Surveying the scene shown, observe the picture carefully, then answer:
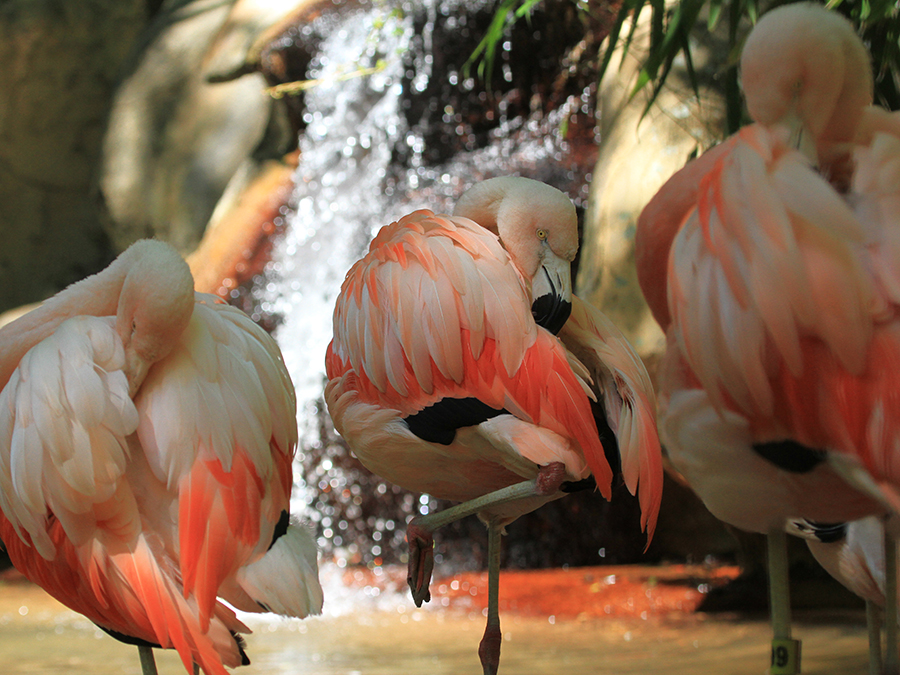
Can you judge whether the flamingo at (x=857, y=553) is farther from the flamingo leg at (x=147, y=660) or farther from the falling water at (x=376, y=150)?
the falling water at (x=376, y=150)

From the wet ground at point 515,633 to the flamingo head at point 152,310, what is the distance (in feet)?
5.60

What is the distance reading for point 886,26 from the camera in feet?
8.86

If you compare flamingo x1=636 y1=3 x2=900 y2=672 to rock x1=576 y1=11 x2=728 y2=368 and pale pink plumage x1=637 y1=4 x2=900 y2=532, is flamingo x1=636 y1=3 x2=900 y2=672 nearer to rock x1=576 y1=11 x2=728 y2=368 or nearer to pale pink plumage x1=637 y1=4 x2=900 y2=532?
pale pink plumage x1=637 y1=4 x2=900 y2=532

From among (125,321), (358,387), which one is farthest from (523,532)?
(125,321)

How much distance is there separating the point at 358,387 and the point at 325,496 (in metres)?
3.05

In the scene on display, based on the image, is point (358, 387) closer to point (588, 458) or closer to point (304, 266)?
point (588, 458)

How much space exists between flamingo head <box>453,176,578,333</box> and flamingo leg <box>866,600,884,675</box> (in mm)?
1032

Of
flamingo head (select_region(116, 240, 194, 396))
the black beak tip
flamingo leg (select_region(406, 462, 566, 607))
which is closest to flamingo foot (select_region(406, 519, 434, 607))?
flamingo leg (select_region(406, 462, 566, 607))

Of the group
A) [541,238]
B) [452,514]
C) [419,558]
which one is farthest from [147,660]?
[541,238]

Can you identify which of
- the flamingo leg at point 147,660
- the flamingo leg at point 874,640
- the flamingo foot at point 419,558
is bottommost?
the flamingo leg at point 874,640

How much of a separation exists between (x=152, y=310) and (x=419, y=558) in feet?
2.68

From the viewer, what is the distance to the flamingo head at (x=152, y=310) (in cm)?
185

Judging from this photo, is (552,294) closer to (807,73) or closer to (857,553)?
(807,73)

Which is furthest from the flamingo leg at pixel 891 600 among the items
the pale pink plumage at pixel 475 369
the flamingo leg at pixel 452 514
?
the flamingo leg at pixel 452 514
